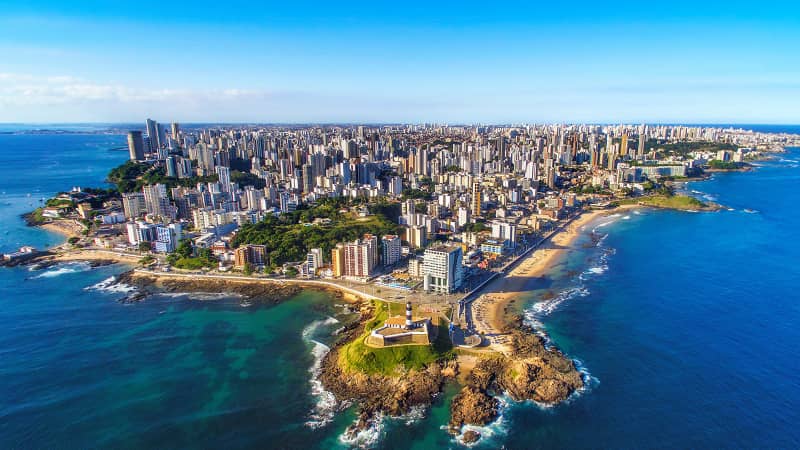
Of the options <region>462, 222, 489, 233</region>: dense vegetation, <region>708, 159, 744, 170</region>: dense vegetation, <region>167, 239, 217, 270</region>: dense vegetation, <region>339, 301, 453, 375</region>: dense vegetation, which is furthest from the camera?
<region>708, 159, 744, 170</region>: dense vegetation

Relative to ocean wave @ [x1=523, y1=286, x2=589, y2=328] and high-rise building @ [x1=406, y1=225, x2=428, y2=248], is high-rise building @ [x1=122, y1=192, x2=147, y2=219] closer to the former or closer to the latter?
high-rise building @ [x1=406, y1=225, x2=428, y2=248]

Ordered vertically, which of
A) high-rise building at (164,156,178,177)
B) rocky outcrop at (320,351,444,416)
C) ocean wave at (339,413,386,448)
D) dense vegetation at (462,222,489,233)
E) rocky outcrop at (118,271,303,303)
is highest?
high-rise building at (164,156,178,177)

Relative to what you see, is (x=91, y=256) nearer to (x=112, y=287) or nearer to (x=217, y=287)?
(x=112, y=287)

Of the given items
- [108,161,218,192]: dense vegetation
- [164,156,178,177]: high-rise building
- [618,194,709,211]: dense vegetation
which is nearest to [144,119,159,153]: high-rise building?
[108,161,218,192]: dense vegetation

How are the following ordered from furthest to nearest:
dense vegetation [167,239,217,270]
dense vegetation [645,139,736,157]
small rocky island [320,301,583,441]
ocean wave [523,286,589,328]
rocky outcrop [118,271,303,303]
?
dense vegetation [645,139,736,157] < dense vegetation [167,239,217,270] < rocky outcrop [118,271,303,303] < ocean wave [523,286,589,328] < small rocky island [320,301,583,441]

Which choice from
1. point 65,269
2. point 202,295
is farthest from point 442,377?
point 65,269

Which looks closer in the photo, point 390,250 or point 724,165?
point 390,250

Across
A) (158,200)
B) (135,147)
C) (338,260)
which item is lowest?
(338,260)

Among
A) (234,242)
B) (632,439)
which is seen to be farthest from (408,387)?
(234,242)
